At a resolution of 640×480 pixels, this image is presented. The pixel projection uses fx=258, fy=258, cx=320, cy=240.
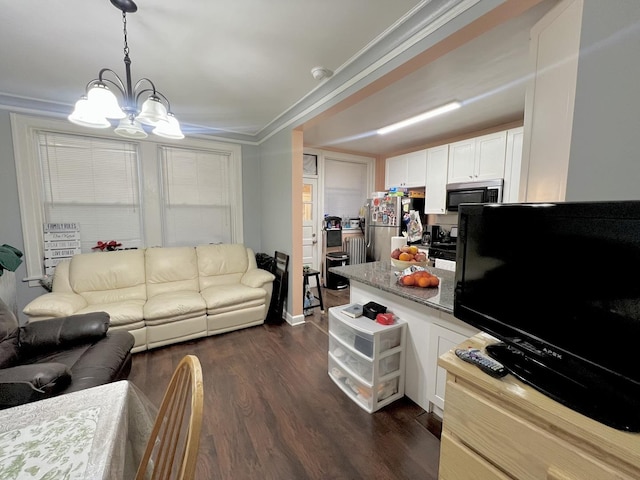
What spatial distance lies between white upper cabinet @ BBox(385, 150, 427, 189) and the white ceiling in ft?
3.75

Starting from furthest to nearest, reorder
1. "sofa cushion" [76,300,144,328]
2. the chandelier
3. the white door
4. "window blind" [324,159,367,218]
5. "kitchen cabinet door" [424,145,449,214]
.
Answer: "window blind" [324,159,367,218] → the white door → "kitchen cabinet door" [424,145,449,214] → "sofa cushion" [76,300,144,328] → the chandelier

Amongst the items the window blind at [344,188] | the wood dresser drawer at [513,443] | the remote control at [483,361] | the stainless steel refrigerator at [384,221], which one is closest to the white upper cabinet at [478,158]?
the stainless steel refrigerator at [384,221]

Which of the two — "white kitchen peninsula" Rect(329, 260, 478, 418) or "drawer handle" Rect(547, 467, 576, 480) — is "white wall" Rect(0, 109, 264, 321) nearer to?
"white kitchen peninsula" Rect(329, 260, 478, 418)

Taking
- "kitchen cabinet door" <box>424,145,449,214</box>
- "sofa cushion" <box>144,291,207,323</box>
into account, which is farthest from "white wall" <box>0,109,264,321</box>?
"kitchen cabinet door" <box>424,145,449,214</box>

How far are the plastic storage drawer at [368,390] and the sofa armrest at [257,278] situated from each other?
4.92 feet

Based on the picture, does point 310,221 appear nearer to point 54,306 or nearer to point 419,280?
point 419,280

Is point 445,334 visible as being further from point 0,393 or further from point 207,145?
point 207,145

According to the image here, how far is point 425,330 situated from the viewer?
5.57 feet

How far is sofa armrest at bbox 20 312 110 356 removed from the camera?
1763 mm

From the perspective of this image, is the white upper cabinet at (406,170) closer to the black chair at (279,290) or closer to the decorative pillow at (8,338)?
the black chair at (279,290)

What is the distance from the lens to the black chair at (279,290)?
3.29m

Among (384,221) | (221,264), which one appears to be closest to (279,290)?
(221,264)

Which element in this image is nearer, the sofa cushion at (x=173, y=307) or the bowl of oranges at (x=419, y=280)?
the bowl of oranges at (x=419, y=280)

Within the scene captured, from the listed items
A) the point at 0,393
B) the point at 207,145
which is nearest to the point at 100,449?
the point at 0,393
